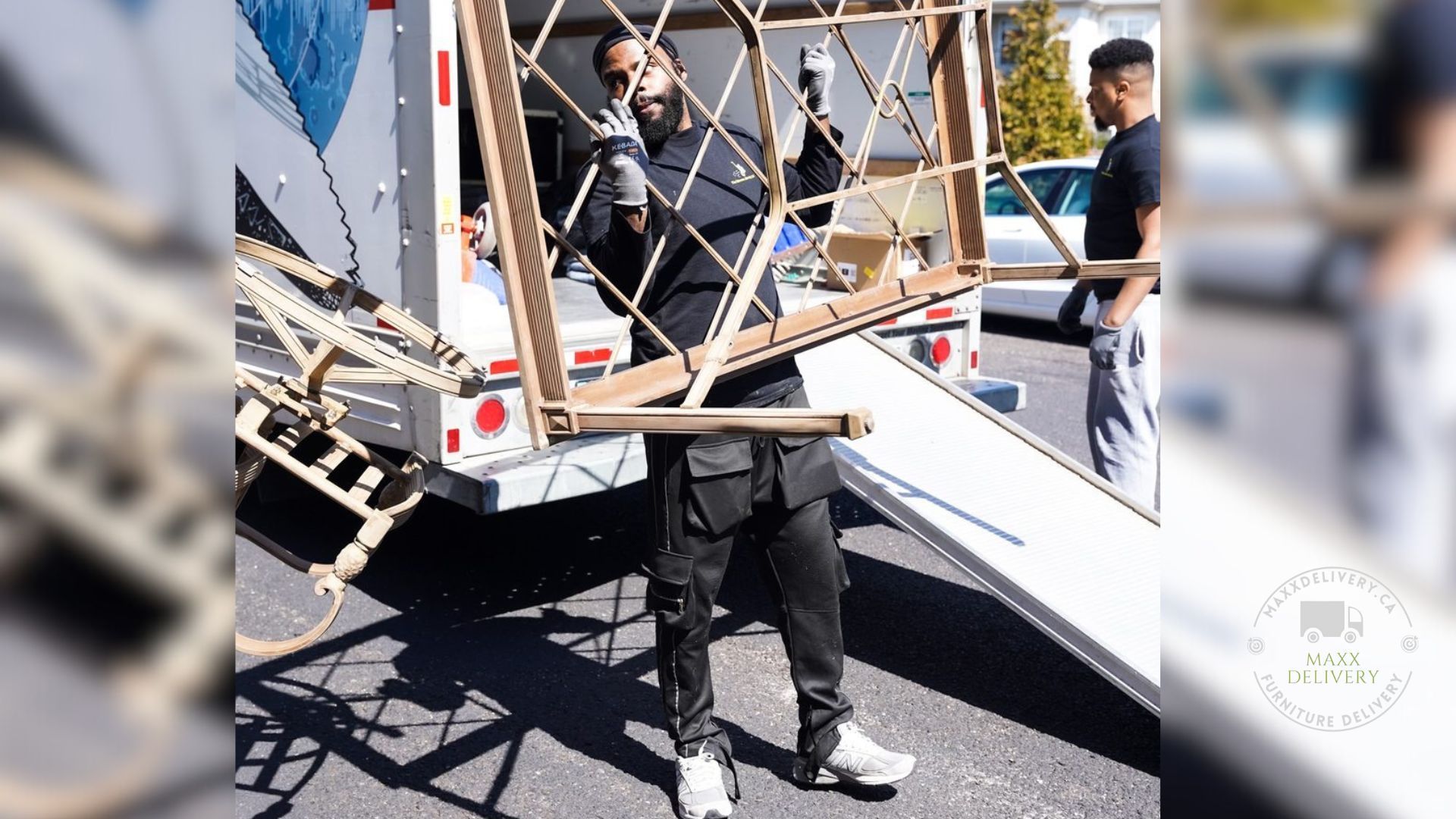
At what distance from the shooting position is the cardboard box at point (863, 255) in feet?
19.9

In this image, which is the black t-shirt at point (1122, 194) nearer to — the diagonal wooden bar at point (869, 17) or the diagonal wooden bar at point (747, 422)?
the diagonal wooden bar at point (869, 17)

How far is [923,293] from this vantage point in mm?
3443

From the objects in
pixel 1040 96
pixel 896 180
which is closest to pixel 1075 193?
pixel 1040 96

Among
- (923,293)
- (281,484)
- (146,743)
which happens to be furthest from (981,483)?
(146,743)

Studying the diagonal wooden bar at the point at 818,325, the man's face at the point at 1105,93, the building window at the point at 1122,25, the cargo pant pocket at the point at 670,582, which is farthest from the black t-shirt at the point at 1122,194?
the building window at the point at 1122,25

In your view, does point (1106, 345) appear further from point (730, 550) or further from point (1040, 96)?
point (1040, 96)

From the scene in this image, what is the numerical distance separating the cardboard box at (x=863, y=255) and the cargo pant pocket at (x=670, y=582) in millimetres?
2896

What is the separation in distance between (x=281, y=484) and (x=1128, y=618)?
360cm

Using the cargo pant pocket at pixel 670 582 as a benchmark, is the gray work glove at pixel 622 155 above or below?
above

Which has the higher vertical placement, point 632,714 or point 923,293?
point 923,293

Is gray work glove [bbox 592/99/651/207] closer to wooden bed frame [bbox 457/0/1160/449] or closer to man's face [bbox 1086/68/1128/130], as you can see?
wooden bed frame [bbox 457/0/1160/449]

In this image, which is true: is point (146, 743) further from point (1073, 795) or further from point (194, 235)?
point (1073, 795)

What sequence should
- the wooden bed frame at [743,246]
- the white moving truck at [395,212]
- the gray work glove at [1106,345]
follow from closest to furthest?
the wooden bed frame at [743,246]
the white moving truck at [395,212]
the gray work glove at [1106,345]

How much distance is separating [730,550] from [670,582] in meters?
0.19
